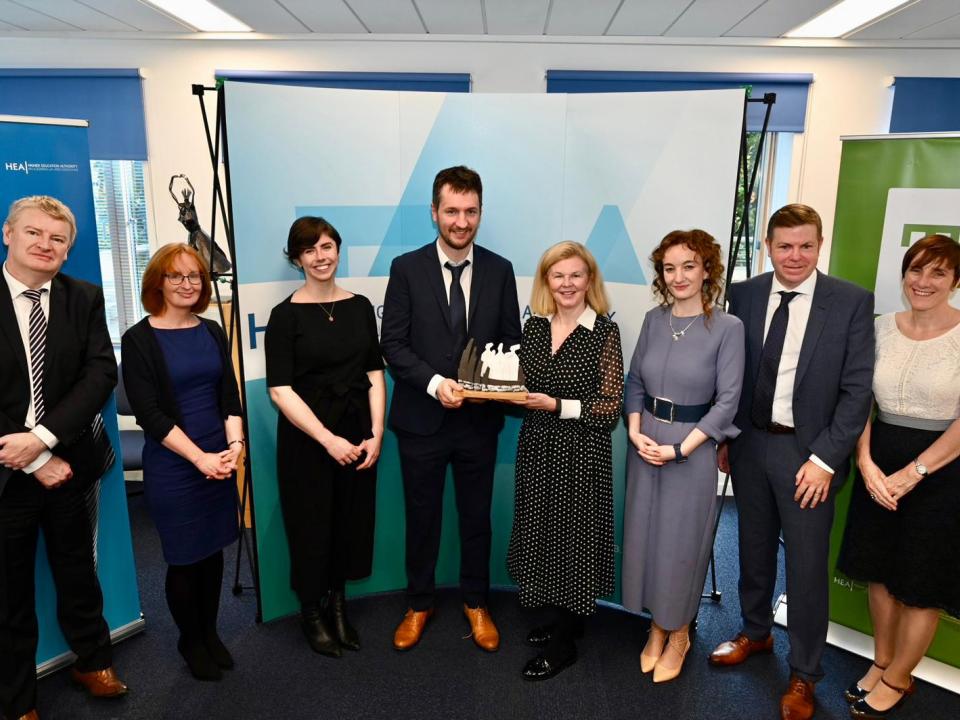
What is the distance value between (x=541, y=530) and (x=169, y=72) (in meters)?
4.23

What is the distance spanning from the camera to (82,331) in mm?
2225

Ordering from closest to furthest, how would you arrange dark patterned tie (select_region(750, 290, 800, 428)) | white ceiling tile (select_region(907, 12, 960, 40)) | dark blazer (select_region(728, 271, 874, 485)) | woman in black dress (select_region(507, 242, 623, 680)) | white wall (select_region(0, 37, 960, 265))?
dark blazer (select_region(728, 271, 874, 485)), dark patterned tie (select_region(750, 290, 800, 428)), woman in black dress (select_region(507, 242, 623, 680)), white ceiling tile (select_region(907, 12, 960, 40)), white wall (select_region(0, 37, 960, 265))

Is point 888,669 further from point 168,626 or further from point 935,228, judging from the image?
point 168,626

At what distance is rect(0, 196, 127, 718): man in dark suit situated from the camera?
2064 mm

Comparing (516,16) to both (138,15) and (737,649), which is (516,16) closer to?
(138,15)

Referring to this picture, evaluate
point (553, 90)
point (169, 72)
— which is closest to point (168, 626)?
point (169, 72)

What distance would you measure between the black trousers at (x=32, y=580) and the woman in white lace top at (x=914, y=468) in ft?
9.69

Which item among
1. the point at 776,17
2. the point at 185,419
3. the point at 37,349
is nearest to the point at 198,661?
the point at 185,419

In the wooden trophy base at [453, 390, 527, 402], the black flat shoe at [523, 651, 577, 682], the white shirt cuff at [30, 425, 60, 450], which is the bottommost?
the black flat shoe at [523, 651, 577, 682]

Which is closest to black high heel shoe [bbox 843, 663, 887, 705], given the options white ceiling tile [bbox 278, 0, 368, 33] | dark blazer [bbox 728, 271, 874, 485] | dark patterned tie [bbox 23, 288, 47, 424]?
dark blazer [bbox 728, 271, 874, 485]

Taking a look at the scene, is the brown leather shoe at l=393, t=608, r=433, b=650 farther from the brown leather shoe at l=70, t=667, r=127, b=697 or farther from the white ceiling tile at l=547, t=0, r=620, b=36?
the white ceiling tile at l=547, t=0, r=620, b=36

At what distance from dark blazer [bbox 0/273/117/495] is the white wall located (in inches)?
114

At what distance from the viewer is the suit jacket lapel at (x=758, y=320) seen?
92.7 inches

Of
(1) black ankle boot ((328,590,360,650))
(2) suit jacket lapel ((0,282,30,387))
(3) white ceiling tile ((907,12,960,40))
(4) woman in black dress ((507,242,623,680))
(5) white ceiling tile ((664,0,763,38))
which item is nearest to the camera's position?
(2) suit jacket lapel ((0,282,30,387))
